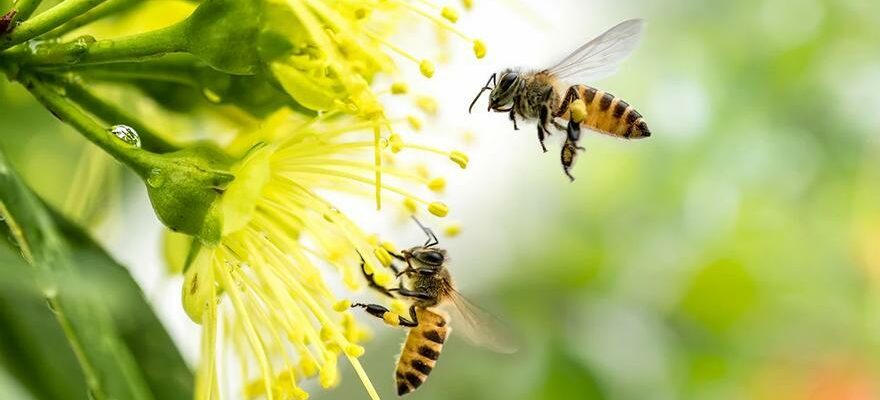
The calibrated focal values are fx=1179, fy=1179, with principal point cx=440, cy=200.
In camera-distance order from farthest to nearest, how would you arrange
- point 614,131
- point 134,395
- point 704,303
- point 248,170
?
point 704,303 < point 614,131 < point 248,170 < point 134,395

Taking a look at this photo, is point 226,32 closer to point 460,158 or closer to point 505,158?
point 460,158

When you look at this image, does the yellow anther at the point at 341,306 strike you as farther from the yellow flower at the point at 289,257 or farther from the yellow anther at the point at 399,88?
the yellow anther at the point at 399,88

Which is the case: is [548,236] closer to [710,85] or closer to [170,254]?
[710,85]

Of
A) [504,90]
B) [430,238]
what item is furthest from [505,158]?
[504,90]

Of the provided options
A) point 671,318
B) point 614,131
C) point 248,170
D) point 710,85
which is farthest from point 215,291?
point 710,85

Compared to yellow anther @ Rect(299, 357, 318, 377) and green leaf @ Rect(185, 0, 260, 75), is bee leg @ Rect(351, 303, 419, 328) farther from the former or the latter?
green leaf @ Rect(185, 0, 260, 75)

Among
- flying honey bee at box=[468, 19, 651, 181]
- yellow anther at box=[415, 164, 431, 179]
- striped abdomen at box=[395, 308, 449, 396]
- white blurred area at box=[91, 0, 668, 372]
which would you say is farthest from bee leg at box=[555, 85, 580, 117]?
white blurred area at box=[91, 0, 668, 372]
